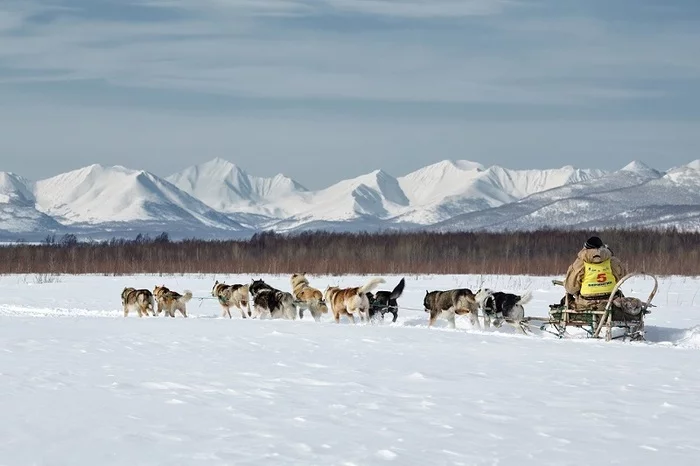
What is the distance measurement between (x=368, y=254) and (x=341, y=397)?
33543 millimetres

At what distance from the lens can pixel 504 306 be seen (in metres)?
13.1

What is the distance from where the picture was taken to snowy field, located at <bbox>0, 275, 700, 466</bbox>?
5.59 meters

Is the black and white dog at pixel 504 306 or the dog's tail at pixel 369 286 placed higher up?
the dog's tail at pixel 369 286

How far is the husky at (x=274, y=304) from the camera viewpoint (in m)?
15.6

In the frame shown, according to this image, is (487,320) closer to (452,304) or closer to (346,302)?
(452,304)

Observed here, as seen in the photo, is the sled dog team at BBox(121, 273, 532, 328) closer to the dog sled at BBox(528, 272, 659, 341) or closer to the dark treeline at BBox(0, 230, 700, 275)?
the dog sled at BBox(528, 272, 659, 341)

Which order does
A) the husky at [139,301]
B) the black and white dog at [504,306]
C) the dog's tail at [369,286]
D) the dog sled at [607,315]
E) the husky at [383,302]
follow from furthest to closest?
the husky at [139,301], the husky at [383,302], the dog's tail at [369,286], the black and white dog at [504,306], the dog sled at [607,315]

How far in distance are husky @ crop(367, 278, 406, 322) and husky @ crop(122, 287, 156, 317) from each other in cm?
411

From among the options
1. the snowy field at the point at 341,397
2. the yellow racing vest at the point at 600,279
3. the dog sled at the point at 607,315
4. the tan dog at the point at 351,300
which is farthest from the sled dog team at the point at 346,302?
the yellow racing vest at the point at 600,279

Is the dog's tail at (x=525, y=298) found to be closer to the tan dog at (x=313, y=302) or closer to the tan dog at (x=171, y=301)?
the tan dog at (x=313, y=302)

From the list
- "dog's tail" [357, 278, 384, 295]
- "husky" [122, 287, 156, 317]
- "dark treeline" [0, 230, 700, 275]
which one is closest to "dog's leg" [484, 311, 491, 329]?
"dog's tail" [357, 278, 384, 295]

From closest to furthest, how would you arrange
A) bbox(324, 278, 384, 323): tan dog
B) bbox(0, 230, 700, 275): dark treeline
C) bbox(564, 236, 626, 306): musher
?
bbox(564, 236, 626, 306): musher → bbox(324, 278, 384, 323): tan dog → bbox(0, 230, 700, 275): dark treeline

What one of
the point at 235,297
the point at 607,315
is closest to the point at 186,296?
the point at 235,297

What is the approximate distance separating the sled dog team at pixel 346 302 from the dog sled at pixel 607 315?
898mm
